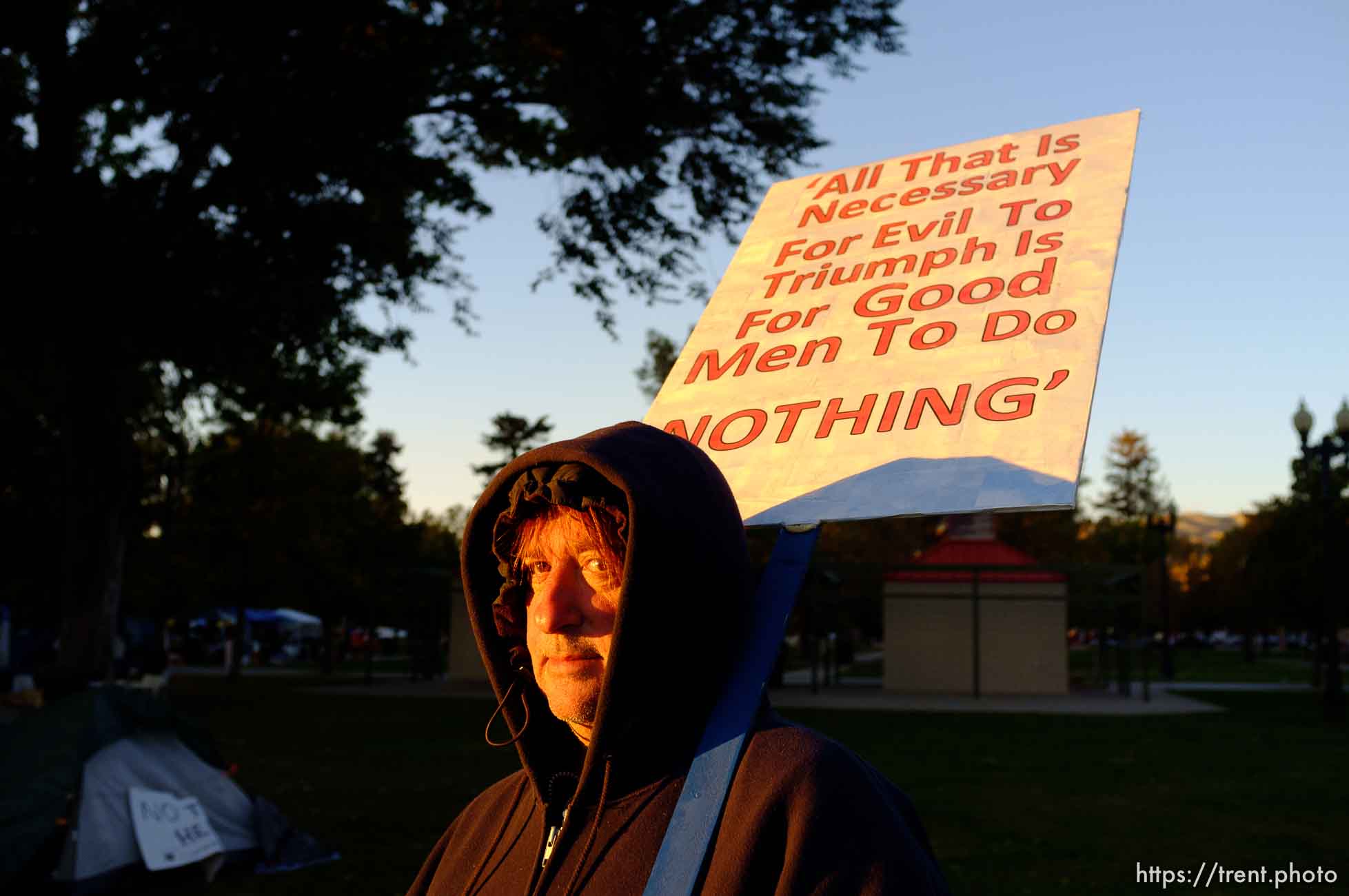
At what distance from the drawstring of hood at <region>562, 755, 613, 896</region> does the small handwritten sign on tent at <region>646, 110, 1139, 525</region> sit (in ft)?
2.05

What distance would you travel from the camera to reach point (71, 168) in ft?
48.1

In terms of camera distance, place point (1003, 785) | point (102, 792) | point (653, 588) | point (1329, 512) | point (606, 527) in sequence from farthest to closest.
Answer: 1. point (1329, 512)
2. point (1003, 785)
3. point (102, 792)
4. point (606, 527)
5. point (653, 588)

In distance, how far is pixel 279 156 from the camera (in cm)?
1444

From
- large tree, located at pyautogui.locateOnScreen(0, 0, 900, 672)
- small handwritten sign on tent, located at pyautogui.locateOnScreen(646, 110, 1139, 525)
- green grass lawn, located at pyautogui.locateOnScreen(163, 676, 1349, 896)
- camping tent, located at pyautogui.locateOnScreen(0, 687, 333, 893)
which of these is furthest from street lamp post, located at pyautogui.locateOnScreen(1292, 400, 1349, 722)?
small handwritten sign on tent, located at pyautogui.locateOnScreen(646, 110, 1139, 525)

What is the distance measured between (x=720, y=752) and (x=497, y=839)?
0.53 meters

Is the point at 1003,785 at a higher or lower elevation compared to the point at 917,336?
lower

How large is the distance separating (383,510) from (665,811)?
166 ft

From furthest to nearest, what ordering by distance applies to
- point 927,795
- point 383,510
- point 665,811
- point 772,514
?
point 383,510, point 927,795, point 772,514, point 665,811

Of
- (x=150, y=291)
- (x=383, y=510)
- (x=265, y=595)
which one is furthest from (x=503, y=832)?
(x=383, y=510)

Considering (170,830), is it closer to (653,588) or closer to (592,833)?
(592,833)

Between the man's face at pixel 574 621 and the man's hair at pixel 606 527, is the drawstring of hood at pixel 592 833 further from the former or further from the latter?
the man's hair at pixel 606 527

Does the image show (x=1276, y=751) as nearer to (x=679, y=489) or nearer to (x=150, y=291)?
(x=150, y=291)

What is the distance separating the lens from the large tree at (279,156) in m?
14.0

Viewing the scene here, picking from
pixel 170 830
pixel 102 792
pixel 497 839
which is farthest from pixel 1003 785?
pixel 497 839
